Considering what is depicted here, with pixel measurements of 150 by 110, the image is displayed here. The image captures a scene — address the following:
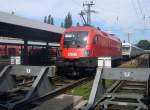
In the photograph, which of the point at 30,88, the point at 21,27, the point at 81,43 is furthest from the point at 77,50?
the point at 30,88

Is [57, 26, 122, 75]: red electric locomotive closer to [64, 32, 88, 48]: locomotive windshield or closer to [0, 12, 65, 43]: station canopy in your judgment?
[64, 32, 88, 48]: locomotive windshield

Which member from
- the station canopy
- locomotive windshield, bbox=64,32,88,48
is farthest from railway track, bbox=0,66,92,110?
the station canopy

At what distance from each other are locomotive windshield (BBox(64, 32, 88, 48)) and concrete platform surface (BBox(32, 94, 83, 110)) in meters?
7.65

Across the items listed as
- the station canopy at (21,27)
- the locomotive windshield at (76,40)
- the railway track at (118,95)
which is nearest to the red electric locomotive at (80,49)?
the locomotive windshield at (76,40)

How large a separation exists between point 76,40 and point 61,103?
30.9 feet

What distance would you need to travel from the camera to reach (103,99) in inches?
428

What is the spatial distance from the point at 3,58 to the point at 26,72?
2733 cm

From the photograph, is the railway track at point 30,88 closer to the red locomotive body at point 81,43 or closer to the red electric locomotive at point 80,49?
the red electric locomotive at point 80,49

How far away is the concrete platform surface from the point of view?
10109 millimetres

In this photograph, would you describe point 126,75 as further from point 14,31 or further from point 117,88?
point 14,31

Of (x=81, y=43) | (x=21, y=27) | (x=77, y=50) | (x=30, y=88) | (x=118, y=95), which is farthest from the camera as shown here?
(x=21, y=27)

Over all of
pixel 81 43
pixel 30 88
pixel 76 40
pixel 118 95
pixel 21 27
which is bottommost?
pixel 118 95

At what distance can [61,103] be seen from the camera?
424 inches

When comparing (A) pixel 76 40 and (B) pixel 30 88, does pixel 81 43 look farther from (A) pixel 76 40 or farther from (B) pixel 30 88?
(B) pixel 30 88
